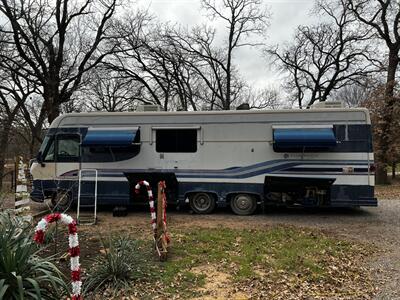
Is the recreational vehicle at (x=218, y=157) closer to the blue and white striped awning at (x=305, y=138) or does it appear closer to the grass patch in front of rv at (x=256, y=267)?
the blue and white striped awning at (x=305, y=138)

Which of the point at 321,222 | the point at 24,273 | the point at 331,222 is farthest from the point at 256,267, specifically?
the point at 331,222

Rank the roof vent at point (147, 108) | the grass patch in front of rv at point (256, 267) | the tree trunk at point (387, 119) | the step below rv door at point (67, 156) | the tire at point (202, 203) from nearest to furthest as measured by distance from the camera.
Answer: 1. the grass patch in front of rv at point (256, 267)
2. the tire at point (202, 203)
3. the step below rv door at point (67, 156)
4. the roof vent at point (147, 108)
5. the tree trunk at point (387, 119)

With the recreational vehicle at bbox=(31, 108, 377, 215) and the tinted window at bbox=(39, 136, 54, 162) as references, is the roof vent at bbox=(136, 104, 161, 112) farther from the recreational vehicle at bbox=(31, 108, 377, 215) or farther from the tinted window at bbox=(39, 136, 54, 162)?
the tinted window at bbox=(39, 136, 54, 162)

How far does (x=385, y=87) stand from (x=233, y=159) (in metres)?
16.5

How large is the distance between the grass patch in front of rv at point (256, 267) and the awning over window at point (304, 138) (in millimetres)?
2648

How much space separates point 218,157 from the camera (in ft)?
37.9

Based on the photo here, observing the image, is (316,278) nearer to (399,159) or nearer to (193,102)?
(399,159)

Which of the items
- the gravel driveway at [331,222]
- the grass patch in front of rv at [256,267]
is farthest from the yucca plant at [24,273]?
the gravel driveway at [331,222]

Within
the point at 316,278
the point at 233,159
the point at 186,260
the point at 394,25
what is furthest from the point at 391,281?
the point at 394,25

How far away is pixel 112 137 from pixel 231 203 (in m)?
3.88

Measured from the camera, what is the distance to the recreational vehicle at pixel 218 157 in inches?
432

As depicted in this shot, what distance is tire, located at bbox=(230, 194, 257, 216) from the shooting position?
38.0 feet

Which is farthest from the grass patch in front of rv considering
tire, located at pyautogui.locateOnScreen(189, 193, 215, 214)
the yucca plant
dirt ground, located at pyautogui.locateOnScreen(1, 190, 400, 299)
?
tire, located at pyautogui.locateOnScreen(189, 193, 215, 214)

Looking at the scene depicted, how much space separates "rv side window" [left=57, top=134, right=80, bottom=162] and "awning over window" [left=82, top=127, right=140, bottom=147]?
0.53 metres
